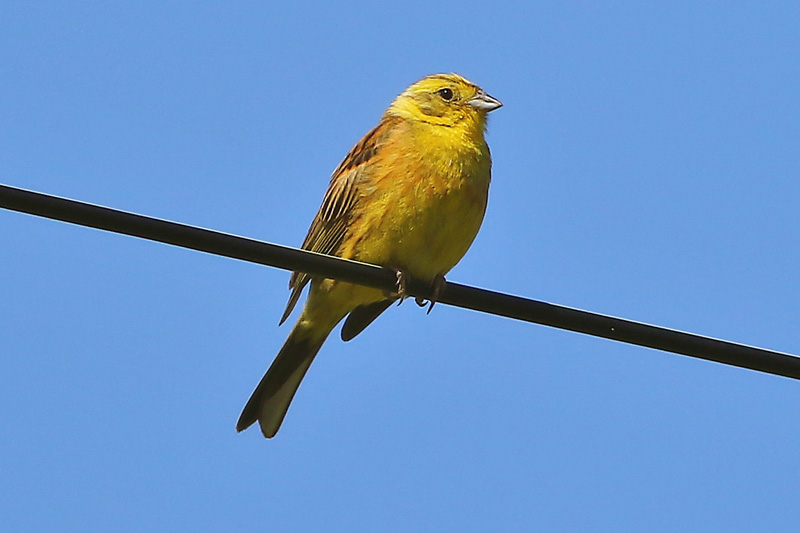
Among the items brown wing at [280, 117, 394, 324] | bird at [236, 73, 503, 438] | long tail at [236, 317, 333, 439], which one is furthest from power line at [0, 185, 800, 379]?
long tail at [236, 317, 333, 439]

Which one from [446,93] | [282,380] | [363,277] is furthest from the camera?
[446,93]

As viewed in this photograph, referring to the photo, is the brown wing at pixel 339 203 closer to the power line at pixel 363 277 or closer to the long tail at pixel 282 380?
the long tail at pixel 282 380

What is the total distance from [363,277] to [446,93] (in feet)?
9.93

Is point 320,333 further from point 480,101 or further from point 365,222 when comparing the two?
point 480,101

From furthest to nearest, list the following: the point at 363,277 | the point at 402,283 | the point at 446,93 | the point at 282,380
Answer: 1. the point at 446,93
2. the point at 282,380
3. the point at 402,283
4. the point at 363,277

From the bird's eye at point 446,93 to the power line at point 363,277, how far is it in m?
2.97

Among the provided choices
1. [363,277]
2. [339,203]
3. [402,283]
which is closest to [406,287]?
[402,283]

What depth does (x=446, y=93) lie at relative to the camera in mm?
7008

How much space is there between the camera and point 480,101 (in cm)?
689

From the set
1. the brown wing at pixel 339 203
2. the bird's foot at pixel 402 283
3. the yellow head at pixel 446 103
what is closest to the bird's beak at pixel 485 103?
the yellow head at pixel 446 103

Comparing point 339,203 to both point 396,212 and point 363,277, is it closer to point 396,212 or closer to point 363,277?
point 396,212

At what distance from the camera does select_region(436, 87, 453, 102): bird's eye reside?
274 inches

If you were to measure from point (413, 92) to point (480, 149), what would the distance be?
0.95 meters

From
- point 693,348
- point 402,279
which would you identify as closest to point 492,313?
point 693,348
